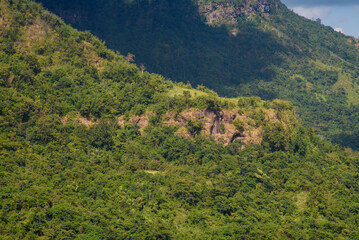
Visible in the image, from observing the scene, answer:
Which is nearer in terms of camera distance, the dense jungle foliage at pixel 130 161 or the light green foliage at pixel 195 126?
the dense jungle foliage at pixel 130 161

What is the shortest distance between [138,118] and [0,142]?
2665 cm

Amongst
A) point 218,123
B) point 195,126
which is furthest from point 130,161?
point 218,123

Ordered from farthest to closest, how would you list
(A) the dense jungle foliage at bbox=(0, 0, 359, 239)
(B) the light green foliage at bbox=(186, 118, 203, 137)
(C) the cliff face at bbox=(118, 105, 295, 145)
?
(C) the cliff face at bbox=(118, 105, 295, 145) < (B) the light green foliage at bbox=(186, 118, 203, 137) < (A) the dense jungle foliage at bbox=(0, 0, 359, 239)

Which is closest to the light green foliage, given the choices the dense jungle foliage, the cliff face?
the dense jungle foliage

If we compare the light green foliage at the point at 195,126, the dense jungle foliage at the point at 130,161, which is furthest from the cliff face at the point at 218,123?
the dense jungle foliage at the point at 130,161

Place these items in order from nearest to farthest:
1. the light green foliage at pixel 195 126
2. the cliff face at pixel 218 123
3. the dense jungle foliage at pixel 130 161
Answer: the dense jungle foliage at pixel 130 161
the light green foliage at pixel 195 126
the cliff face at pixel 218 123

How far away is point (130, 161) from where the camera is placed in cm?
8506

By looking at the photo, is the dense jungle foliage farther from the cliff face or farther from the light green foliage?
the cliff face

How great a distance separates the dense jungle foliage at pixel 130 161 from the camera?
7025 cm

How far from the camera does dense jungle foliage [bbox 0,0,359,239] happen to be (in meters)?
70.2

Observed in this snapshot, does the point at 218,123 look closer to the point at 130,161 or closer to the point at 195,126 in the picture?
the point at 195,126

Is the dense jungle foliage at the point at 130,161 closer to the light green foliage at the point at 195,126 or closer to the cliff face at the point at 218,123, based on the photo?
the light green foliage at the point at 195,126

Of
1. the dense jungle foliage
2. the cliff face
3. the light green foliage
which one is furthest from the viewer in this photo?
the cliff face

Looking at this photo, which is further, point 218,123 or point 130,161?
point 218,123
